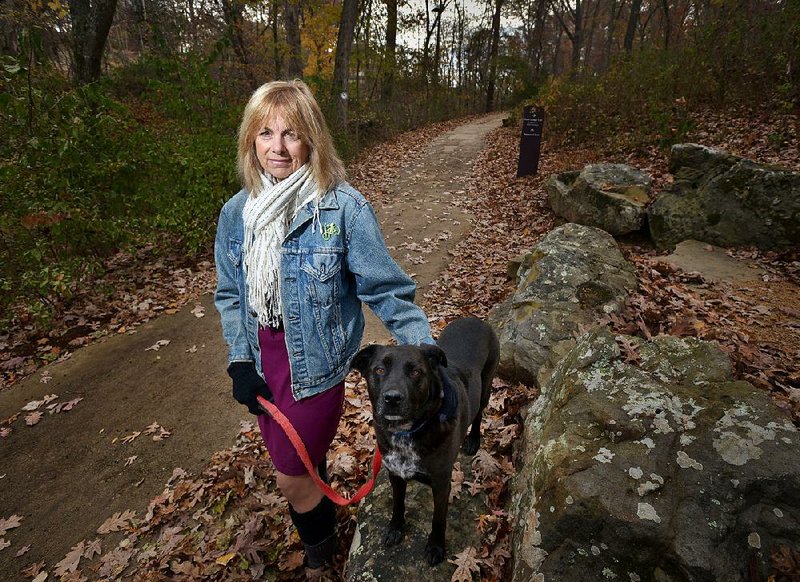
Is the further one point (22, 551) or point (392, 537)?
point (22, 551)

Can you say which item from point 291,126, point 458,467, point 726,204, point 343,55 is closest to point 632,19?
point 343,55

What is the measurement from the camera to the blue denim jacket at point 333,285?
7.15 feet

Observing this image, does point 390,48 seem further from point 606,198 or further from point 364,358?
point 364,358

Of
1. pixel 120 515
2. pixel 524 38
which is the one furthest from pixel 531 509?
pixel 524 38

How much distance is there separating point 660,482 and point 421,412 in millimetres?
1320

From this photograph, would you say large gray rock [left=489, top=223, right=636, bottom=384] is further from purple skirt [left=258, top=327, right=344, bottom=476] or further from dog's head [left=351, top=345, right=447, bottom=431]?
purple skirt [left=258, top=327, right=344, bottom=476]

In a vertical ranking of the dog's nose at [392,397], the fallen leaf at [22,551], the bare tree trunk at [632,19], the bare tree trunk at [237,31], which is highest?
the bare tree trunk at [632,19]

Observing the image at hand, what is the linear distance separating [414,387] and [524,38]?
44.6 metres

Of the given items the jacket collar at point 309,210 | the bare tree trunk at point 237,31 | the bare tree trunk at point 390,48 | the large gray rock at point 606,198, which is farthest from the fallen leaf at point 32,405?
the bare tree trunk at point 390,48

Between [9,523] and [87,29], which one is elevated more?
[87,29]

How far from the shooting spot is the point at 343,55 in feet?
47.4

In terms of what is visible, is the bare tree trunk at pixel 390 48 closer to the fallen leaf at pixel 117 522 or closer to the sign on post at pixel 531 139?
the sign on post at pixel 531 139

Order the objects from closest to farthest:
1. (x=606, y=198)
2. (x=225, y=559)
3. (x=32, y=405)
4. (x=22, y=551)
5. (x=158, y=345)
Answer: (x=225, y=559) < (x=22, y=551) < (x=32, y=405) < (x=158, y=345) < (x=606, y=198)

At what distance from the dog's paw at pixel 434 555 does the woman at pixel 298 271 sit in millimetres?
1040
